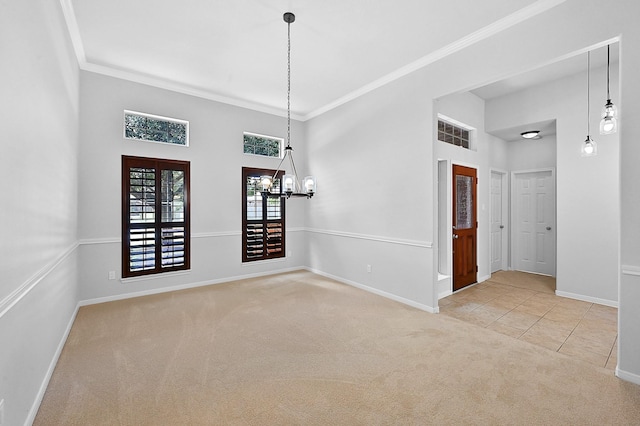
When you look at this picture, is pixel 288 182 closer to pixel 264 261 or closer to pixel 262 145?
pixel 262 145

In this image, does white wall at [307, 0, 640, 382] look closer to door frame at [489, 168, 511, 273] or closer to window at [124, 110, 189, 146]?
door frame at [489, 168, 511, 273]

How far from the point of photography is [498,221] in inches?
235

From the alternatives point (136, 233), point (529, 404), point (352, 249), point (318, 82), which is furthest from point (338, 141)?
point (529, 404)

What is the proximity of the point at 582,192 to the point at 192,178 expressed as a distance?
6.02 metres

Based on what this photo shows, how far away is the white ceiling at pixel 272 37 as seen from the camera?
9.27 ft

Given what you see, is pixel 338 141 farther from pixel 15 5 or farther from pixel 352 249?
pixel 15 5

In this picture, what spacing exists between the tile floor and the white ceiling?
322 cm

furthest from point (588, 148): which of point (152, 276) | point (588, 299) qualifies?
point (152, 276)

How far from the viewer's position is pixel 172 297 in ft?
14.3

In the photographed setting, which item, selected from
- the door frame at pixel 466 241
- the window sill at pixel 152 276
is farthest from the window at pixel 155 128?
the door frame at pixel 466 241

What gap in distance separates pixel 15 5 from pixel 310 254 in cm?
513

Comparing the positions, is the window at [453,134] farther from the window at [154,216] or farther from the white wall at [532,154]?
the window at [154,216]

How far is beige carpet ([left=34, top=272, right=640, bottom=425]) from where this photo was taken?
193 cm

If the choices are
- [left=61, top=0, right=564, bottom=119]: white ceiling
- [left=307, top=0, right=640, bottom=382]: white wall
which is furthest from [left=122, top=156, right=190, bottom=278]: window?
[left=307, top=0, right=640, bottom=382]: white wall
